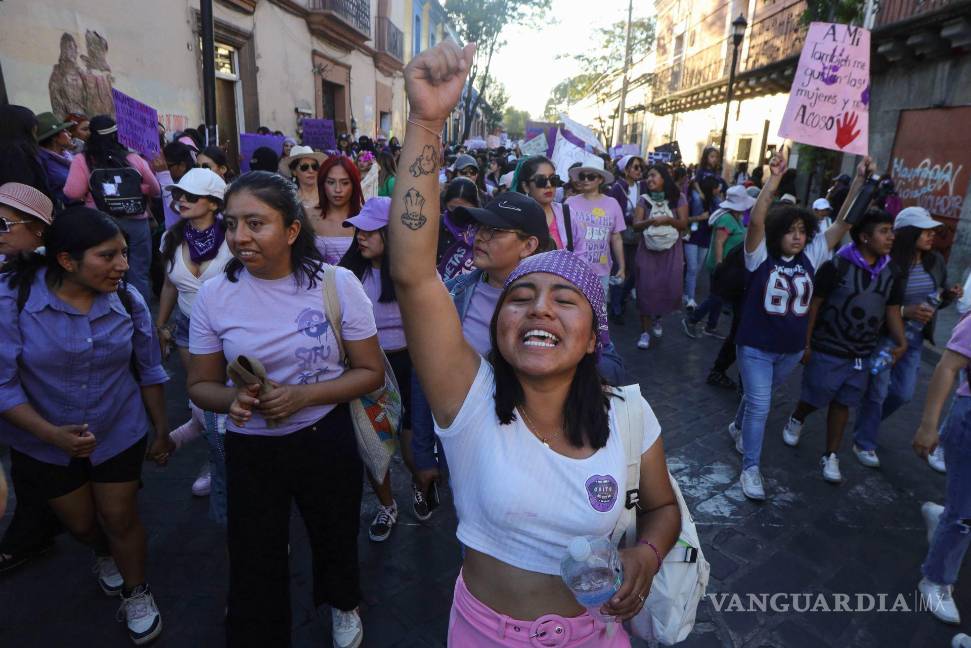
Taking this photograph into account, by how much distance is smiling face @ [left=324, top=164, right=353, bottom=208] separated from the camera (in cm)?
418

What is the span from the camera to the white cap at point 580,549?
1385 millimetres

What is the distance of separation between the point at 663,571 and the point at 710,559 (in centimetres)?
201

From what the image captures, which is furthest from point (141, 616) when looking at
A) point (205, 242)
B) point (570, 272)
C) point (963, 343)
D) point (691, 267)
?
point (691, 267)

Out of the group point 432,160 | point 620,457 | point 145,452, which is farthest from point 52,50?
point 620,457

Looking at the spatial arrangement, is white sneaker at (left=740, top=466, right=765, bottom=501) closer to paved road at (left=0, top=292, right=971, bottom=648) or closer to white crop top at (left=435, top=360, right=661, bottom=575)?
paved road at (left=0, top=292, right=971, bottom=648)

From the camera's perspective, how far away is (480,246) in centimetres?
280

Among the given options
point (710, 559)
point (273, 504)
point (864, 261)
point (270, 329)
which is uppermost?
point (864, 261)

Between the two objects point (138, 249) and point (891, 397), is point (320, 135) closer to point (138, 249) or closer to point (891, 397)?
point (138, 249)

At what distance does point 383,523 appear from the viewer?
3.47m

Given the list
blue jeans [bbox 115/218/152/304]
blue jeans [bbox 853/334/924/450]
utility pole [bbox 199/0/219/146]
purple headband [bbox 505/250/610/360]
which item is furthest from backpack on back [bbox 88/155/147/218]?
blue jeans [bbox 853/334/924/450]

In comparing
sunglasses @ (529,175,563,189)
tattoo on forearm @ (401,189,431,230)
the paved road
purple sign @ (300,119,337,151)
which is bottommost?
the paved road

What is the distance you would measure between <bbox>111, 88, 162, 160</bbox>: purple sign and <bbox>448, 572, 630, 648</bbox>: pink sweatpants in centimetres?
605

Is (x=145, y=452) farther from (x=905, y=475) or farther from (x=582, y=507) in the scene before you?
(x=905, y=475)

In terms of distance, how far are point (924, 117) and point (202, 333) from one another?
1348 centimetres
